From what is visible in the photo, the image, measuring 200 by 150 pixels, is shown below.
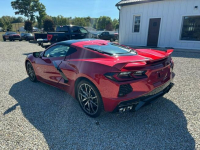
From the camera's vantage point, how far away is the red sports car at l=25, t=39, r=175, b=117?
2.19 meters

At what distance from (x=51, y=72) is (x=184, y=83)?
3.70 m

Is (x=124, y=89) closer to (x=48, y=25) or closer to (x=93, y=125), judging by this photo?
(x=93, y=125)

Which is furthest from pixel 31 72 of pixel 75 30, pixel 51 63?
pixel 75 30

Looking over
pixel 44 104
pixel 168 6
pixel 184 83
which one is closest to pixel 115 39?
pixel 168 6

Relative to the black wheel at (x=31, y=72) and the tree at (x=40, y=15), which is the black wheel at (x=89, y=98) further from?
the tree at (x=40, y=15)

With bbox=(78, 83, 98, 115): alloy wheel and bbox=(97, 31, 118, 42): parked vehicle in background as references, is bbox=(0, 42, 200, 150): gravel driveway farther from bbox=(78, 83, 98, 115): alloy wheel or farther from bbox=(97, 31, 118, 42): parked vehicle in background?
bbox=(97, 31, 118, 42): parked vehicle in background

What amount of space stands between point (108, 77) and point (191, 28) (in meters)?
10.2

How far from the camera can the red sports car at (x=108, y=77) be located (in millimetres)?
2186

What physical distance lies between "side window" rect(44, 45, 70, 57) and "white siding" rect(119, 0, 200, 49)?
9297 millimetres

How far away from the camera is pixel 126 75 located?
86.7 inches

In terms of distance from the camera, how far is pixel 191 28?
32.1ft

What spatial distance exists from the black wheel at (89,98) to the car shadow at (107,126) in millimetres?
146

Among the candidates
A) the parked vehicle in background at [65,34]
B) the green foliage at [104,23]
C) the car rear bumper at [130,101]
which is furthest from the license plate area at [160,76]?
the green foliage at [104,23]

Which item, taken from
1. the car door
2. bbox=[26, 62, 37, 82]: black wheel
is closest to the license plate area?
the car door
